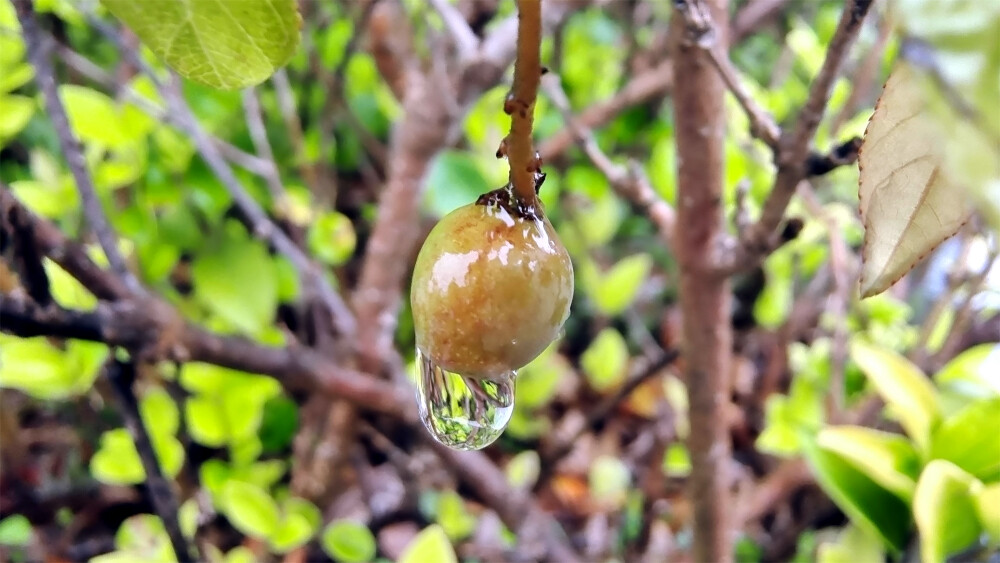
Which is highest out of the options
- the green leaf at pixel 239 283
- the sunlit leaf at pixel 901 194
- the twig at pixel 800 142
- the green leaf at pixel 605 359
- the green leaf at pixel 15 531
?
the green leaf at pixel 605 359

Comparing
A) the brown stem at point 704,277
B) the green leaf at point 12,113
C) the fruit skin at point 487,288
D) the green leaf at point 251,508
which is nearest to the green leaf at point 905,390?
the brown stem at point 704,277

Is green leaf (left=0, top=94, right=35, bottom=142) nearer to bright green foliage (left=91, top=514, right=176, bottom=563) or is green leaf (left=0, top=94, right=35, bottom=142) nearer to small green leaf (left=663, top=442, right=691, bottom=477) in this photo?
bright green foliage (left=91, top=514, right=176, bottom=563)

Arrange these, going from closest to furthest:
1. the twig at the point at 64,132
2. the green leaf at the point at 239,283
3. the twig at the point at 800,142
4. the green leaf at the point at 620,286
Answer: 1. the twig at the point at 800,142
2. the twig at the point at 64,132
3. the green leaf at the point at 239,283
4. the green leaf at the point at 620,286

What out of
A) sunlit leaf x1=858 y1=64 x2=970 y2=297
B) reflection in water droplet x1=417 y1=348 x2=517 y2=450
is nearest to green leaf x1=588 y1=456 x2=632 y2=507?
reflection in water droplet x1=417 y1=348 x2=517 y2=450

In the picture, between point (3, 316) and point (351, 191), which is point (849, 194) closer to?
point (351, 191)

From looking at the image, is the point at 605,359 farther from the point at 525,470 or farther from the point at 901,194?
the point at 901,194

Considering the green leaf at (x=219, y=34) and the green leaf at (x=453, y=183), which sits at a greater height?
the green leaf at (x=453, y=183)

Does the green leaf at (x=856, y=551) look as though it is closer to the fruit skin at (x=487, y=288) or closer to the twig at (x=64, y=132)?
the fruit skin at (x=487, y=288)
